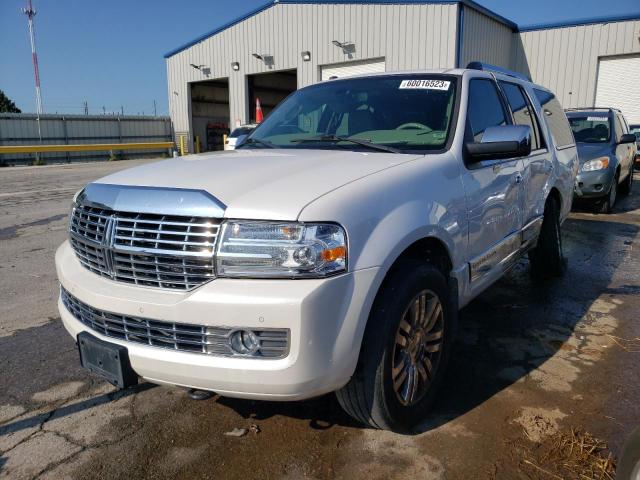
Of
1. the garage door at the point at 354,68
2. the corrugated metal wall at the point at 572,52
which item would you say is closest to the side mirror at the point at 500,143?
the garage door at the point at 354,68

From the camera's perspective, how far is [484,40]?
1702 cm

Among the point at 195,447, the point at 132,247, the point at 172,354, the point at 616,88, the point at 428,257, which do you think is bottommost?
the point at 195,447

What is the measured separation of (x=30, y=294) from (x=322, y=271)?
376 centimetres

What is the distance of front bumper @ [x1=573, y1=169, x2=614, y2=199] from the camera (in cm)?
848

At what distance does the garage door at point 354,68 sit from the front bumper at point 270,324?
54.3 ft

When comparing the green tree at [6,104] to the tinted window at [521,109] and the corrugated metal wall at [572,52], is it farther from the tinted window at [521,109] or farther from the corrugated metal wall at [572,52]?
the tinted window at [521,109]

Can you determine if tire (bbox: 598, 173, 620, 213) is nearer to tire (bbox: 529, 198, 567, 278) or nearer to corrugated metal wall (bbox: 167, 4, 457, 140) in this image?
tire (bbox: 529, 198, 567, 278)

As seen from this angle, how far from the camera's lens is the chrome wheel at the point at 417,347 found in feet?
7.83

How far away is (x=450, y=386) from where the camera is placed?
2996 millimetres

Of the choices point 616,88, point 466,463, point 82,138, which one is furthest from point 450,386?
point 82,138

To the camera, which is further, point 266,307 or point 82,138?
point 82,138

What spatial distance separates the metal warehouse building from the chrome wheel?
14655mm

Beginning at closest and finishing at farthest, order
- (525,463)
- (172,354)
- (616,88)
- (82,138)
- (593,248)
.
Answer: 1. (172,354)
2. (525,463)
3. (593,248)
4. (616,88)
5. (82,138)

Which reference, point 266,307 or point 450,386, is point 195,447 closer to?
point 266,307
